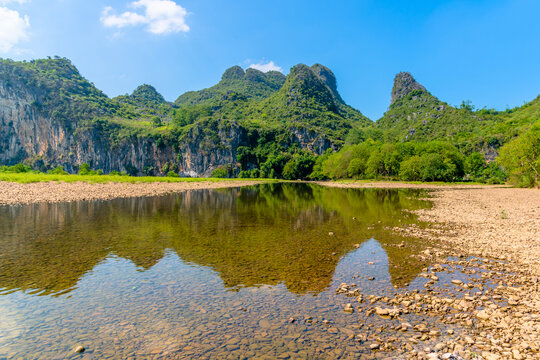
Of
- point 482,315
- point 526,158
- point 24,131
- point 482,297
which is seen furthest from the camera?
point 24,131

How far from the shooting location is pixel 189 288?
953cm

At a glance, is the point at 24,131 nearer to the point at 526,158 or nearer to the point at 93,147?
the point at 93,147

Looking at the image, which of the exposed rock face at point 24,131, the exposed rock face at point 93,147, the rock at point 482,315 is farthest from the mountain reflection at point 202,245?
the exposed rock face at point 24,131

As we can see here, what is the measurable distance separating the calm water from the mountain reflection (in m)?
0.07

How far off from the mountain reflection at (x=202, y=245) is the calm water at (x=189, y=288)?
0.25 ft

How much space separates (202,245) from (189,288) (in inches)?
233

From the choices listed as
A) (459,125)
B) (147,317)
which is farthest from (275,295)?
(459,125)

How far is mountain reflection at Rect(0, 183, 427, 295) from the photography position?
1047cm

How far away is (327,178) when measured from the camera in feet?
445

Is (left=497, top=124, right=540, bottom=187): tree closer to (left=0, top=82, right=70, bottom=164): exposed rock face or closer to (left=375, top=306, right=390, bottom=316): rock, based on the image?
(left=375, top=306, right=390, bottom=316): rock

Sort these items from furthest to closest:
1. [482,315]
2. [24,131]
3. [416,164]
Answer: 1. [24,131]
2. [416,164]
3. [482,315]

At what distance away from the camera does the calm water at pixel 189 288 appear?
21.0ft

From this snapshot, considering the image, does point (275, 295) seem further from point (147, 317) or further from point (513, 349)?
point (513, 349)

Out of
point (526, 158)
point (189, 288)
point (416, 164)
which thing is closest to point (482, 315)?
point (189, 288)
